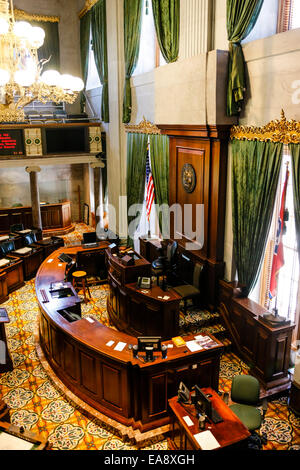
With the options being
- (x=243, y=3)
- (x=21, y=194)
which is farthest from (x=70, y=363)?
(x=21, y=194)

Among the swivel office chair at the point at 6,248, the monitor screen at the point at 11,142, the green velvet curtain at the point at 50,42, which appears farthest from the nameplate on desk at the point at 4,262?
the green velvet curtain at the point at 50,42

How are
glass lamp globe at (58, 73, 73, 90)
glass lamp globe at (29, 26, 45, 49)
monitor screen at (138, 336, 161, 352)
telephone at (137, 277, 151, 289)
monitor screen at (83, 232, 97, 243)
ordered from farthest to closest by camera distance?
monitor screen at (83, 232, 97, 243) → telephone at (137, 277, 151, 289) → glass lamp globe at (58, 73, 73, 90) → glass lamp globe at (29, 26, 45, 49) → monitor screen at (138, 336, 161, 352)

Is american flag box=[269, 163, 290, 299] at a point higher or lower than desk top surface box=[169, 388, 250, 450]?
higher

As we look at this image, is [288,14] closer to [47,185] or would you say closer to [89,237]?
[89,237]

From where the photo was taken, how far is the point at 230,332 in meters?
7.05

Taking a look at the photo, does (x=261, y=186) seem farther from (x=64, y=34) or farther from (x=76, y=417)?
(x=64, y=34)

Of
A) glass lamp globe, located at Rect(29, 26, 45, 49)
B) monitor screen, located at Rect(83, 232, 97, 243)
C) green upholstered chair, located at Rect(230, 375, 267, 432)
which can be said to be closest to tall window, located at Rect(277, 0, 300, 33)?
glass lamp globe, located at Rect(29, 26, 45, 49)

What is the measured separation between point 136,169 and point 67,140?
339 cm

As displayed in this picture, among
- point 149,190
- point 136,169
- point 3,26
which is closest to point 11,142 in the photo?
point 136,169

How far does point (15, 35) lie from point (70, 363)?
472cm

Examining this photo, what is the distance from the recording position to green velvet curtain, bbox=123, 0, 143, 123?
9336 mm

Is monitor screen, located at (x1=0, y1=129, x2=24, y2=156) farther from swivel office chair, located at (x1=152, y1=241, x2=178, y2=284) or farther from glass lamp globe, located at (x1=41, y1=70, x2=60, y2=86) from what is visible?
glass lamp globe, located at (x1=41, y1=70, x2=60, y2=86)

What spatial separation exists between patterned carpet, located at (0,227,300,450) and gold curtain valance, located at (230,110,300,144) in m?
3.64

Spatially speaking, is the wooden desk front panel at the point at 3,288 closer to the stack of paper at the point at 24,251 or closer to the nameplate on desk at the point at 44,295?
the stack of paper at the point at 24,251
